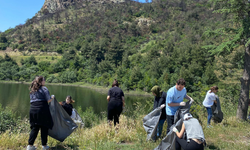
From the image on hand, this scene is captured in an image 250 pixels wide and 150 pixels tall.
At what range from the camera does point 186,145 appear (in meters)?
3.03

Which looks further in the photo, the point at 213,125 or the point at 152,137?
the point at 213,125

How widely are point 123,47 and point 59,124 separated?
83.7m

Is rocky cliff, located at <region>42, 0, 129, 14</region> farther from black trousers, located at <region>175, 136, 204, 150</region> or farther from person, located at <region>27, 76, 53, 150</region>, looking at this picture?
black trousers, located at <region>175, 136, 204, 150</region>

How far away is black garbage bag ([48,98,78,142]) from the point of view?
12.5ft

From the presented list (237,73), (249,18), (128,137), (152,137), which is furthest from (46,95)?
(237,73)

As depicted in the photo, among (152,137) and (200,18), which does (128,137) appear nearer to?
(152,137)

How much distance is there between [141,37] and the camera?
4151 inches

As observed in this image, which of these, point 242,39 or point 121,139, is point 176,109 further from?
point 242,39

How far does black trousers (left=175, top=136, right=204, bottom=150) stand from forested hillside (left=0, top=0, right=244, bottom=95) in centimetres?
1652

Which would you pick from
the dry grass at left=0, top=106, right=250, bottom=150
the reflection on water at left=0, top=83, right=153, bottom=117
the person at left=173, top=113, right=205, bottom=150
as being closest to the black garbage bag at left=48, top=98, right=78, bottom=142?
the dry grass at left=0, top=106, right=250, bottom=150

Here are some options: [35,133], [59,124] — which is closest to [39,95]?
[35,133]

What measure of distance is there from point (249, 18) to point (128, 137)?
5.73 m

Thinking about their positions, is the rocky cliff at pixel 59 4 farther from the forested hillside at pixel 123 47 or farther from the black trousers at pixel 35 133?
the black trousers at pixel 35 133

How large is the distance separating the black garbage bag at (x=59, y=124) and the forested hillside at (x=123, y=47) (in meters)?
17.3
